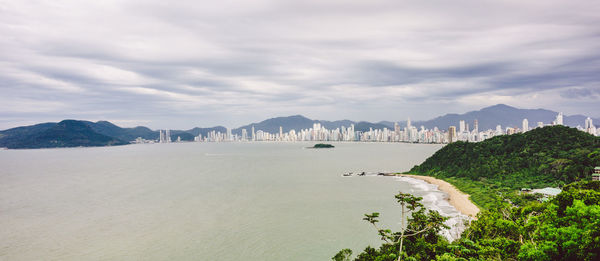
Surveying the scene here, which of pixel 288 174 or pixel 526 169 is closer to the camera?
pixel 526 169

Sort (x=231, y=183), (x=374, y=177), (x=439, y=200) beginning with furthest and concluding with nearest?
(x=374, y=177) < (x=231, y=183) < (x=439, y=200)

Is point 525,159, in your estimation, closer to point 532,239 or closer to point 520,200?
point 520,200

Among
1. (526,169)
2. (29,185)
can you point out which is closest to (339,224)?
(526,169)

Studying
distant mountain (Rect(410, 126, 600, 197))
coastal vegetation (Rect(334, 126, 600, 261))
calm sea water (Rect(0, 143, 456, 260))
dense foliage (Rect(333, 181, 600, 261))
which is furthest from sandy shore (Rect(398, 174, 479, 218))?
dense foliage (Rect(333, 181, 600, 261))

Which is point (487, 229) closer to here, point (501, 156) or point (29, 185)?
point (501, 156)

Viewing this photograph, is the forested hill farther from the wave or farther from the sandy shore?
the wave

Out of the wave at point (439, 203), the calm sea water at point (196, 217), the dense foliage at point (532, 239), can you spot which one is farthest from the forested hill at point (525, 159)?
the dense foliage at point (532, 239)
